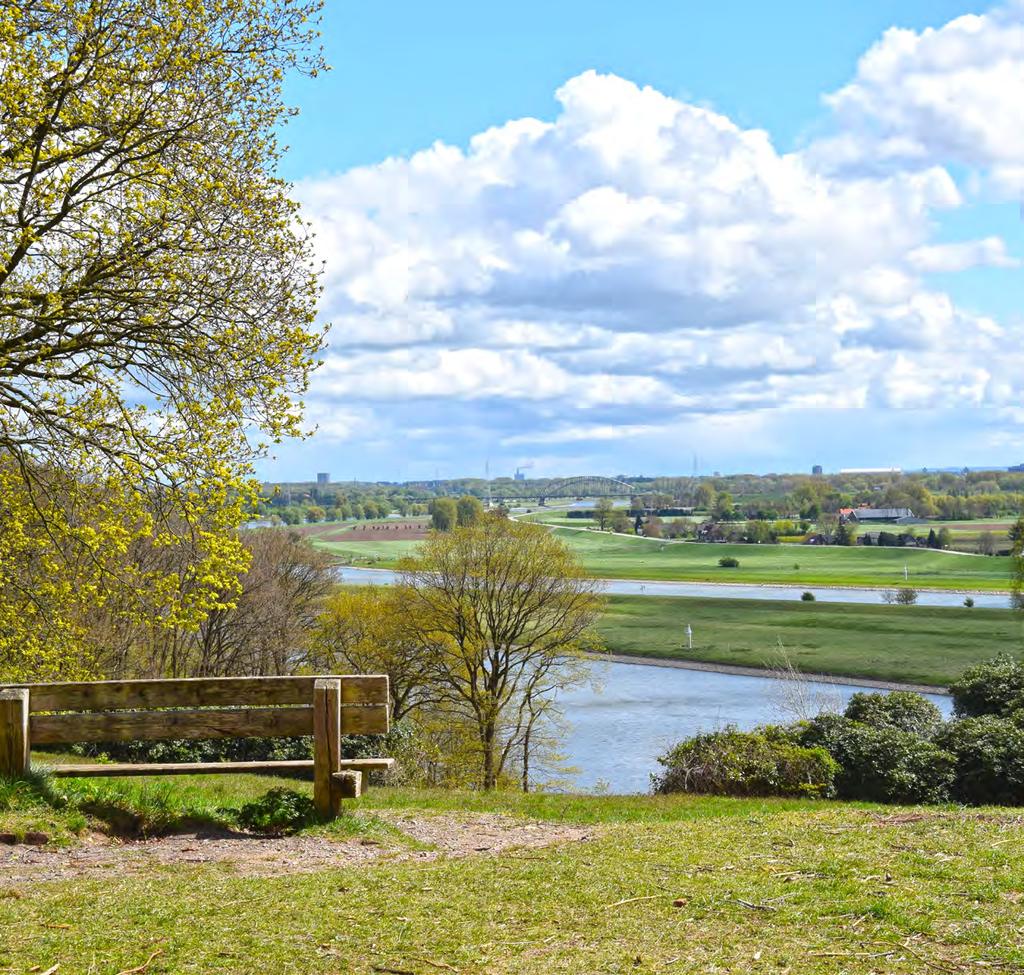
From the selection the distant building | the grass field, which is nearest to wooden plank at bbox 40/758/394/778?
the grass field

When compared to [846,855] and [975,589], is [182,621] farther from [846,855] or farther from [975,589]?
[975,589]

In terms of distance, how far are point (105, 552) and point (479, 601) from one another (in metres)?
28.0

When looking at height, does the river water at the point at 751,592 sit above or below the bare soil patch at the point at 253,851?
below

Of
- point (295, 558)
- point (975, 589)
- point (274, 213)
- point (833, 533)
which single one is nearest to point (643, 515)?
point (833, 533)

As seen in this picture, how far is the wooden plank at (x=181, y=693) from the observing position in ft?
35.1

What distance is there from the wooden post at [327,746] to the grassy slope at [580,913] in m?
1.57

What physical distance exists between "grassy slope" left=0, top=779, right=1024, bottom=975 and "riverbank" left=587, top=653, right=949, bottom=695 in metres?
57.1

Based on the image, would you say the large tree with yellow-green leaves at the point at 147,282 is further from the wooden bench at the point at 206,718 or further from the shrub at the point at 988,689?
the shrub at the point at 988,689

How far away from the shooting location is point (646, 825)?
457 inches

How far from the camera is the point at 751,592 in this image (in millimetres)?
128125

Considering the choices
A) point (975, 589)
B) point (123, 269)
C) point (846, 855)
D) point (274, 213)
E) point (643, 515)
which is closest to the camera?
point (846, 855)

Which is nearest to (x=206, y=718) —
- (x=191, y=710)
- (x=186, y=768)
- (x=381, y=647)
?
(x=191, y=710)

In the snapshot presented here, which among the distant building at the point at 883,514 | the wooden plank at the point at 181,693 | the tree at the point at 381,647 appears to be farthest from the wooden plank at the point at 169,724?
the distant building at the point at 883,514

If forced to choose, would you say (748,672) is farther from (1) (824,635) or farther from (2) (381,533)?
(2) (381,533)
